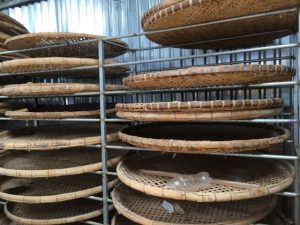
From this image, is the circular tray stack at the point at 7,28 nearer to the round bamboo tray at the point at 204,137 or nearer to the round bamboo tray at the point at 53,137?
the round bamboo tray at the point at 53,137

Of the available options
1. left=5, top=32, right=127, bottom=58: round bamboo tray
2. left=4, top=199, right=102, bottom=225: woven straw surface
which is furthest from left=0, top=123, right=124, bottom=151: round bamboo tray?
left=5, top=32, right=127, bottom=58: round bamboo tray

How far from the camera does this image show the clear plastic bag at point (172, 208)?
106 cm

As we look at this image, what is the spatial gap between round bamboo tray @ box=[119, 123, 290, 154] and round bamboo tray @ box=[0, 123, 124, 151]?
21 centimetres

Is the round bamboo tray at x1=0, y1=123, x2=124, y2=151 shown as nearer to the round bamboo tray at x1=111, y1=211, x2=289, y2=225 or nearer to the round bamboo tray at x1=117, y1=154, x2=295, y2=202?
the round bamboo tray at x1=117, y1=154, x2=295, y2=202

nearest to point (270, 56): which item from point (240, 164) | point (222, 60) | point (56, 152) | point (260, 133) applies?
point (222, 60)

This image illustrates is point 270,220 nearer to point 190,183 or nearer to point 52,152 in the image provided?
point 190,183

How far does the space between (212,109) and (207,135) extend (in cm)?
43

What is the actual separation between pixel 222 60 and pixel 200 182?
30.7 inches

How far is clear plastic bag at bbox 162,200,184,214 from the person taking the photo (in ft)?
3.49

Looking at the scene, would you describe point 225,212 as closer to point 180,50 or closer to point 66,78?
point 180,50

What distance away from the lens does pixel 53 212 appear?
4.42 feet

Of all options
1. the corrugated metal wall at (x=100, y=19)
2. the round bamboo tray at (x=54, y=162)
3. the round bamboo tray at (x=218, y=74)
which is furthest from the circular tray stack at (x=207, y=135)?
the corrugated metal wall at (x=100, y=19)

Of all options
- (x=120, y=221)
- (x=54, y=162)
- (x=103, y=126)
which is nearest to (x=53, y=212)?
(x=54, y=162)

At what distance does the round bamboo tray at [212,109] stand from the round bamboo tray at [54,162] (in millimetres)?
471
